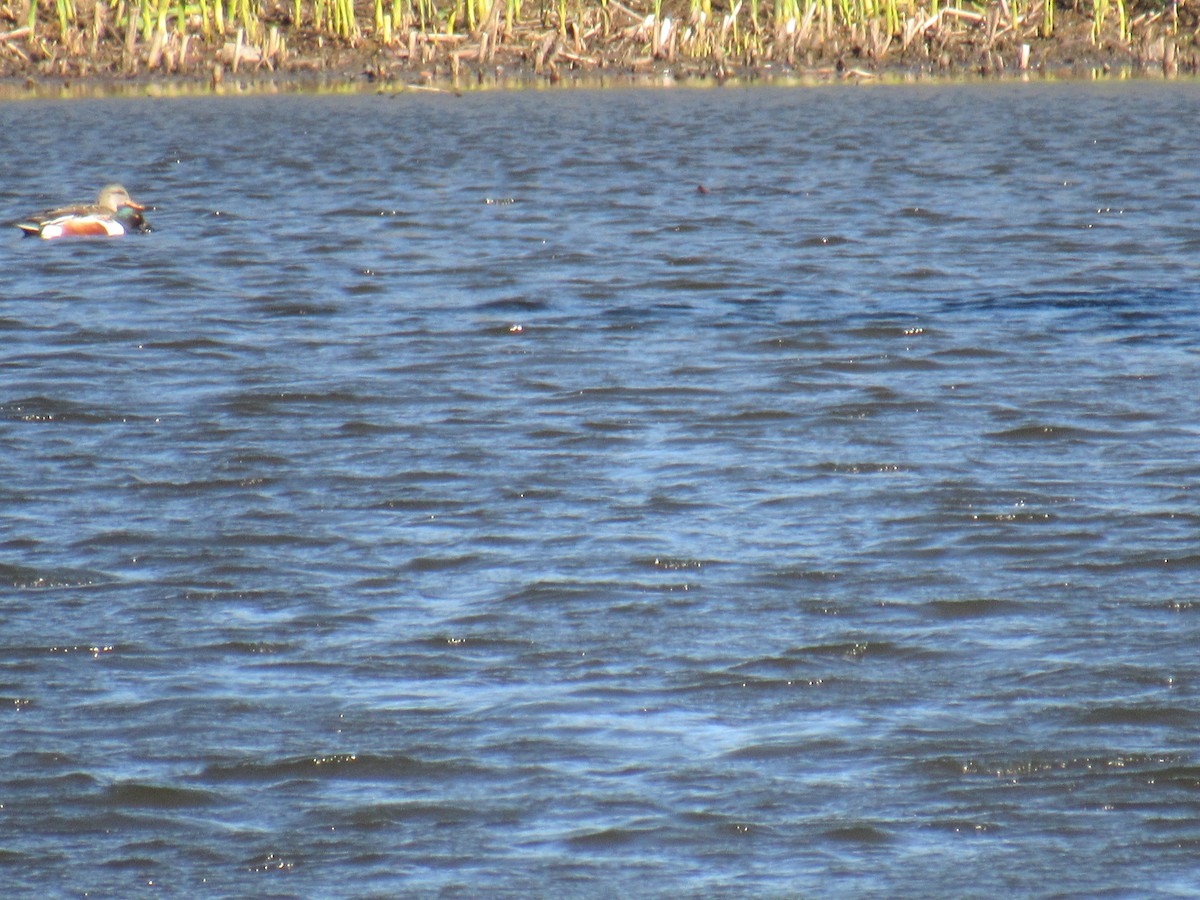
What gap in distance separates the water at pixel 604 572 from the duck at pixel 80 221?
1.18m

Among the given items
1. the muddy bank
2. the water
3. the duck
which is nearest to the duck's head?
the duck

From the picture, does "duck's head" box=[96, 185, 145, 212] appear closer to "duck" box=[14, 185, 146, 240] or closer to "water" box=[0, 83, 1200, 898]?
"duck" box=[14, 185, 146, 240]

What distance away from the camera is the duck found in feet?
51.8

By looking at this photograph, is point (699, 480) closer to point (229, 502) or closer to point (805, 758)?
point (229, 502)

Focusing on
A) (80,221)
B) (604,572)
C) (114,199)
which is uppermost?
(114,199)

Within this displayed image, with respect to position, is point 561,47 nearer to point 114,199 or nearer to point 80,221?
point 114,199

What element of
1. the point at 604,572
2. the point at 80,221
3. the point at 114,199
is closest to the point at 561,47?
the point at 114,199

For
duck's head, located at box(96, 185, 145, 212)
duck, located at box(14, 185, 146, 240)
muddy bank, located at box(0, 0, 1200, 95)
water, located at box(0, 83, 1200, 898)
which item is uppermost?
muddy bank, located at box(0, 0, 1200, 95)

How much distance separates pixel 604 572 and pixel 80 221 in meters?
10.4

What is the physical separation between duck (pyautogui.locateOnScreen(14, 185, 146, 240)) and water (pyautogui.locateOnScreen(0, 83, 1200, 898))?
118 cm

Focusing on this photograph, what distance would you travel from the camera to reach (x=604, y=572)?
6523 millimetres

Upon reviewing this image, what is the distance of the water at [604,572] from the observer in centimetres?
457

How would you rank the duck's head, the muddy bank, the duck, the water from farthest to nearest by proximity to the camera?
1. the muddy bank
2. the duck's head
3. the duck
4. the water

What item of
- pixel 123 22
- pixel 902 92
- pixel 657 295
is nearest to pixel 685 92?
pixel 902 92
